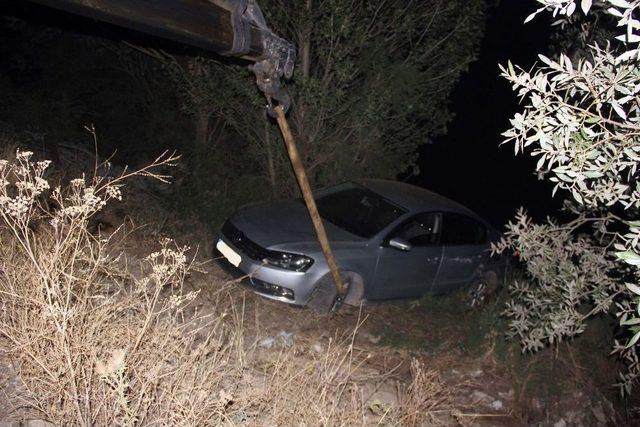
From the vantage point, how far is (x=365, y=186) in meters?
7.21

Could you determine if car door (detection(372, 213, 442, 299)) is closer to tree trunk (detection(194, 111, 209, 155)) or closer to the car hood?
the car hood

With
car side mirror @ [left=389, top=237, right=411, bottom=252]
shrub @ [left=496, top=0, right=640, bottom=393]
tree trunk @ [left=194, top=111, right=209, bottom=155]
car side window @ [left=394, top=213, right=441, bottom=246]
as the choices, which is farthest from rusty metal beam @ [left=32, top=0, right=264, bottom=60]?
tree trunk @ [left=194, top=111, right=209, bottom=155]

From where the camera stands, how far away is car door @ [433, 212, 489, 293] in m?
7.15

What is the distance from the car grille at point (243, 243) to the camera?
19.4ft

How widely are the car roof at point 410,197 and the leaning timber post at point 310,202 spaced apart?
1.34 m

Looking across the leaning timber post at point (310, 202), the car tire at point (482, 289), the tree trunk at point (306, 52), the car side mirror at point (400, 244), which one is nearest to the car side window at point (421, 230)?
the car side mirror at point (400, 244)

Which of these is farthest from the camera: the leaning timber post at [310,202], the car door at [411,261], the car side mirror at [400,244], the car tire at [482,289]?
the car tire at [482,289]

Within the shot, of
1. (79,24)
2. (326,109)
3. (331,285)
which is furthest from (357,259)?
(79,24)

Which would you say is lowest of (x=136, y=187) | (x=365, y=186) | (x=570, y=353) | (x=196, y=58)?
(x=570, y=353)

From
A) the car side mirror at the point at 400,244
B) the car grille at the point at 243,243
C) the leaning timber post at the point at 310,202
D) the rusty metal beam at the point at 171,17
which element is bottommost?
the car grille at the point at 243,243

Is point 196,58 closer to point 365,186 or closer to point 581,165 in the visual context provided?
point 365,186

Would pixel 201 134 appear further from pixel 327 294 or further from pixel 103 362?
pixel 103 362

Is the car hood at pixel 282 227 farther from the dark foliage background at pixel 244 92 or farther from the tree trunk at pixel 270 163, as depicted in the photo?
A: the tree trunk at pixel 270 163

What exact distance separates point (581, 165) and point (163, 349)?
277 centimetres
